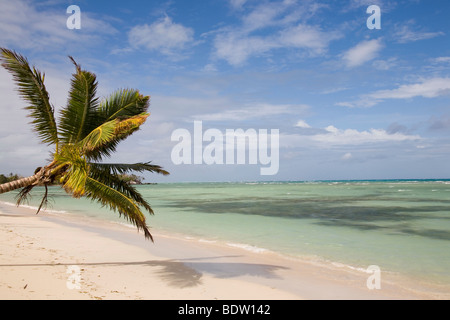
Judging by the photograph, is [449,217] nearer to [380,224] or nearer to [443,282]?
[380,224]

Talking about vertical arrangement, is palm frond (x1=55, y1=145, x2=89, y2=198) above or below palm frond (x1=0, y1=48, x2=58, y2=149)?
below

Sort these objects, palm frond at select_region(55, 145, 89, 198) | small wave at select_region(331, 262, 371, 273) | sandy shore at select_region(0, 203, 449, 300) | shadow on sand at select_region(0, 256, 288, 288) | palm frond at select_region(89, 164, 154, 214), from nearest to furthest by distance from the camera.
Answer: palm frond at select_region(55, 145, 89, 198) → sandy shore at select_region(0, 203, 449, 300) → palm frond at select_region(89, 164, 154, 214) → shadow on sand at select_region(0, 256, 288, 288) → small wave at select_region(331, 262, 371, 273)

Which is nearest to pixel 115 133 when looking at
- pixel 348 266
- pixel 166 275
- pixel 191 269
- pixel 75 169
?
pixel 75 169

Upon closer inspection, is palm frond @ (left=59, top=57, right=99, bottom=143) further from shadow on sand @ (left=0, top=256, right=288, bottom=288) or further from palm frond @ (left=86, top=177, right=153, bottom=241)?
shadow on sand @ (left=0, top=256, right=288, bottom=288)

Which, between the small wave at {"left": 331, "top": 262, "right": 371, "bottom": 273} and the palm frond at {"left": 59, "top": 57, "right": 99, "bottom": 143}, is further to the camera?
the small wave at {"left": 331, "top": 262, "right": 371, "bottom": 273}

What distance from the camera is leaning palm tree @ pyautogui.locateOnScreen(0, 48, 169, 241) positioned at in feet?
20.2

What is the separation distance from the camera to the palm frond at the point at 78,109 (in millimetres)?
6977

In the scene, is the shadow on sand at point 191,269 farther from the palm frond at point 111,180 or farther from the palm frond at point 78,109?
the palm frond at point 78,109

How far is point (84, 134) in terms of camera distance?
7168 millimetres

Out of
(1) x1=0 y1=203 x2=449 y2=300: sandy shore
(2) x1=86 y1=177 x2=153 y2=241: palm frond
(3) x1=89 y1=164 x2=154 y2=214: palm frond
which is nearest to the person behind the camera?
(1) x1=0 y1=203 x2=449 y2=300: sandy shore

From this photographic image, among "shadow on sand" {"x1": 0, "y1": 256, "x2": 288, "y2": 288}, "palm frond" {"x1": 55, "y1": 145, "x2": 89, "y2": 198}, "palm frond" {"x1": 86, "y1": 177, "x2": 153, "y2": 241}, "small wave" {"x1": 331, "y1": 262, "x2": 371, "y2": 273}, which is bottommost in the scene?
"small wave" {"x1": 331, "y1": 262, "x2": 371, "y2": 273}

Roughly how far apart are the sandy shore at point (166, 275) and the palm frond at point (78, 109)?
3019mm

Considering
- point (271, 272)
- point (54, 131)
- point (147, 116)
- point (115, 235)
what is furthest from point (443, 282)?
point (115, 235)

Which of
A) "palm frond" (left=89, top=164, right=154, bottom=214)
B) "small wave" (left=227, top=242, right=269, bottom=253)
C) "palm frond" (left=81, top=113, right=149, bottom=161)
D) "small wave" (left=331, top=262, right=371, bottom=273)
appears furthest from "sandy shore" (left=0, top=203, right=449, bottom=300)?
"palm frond" (left=81, top=113, right=149, bottom=161)
